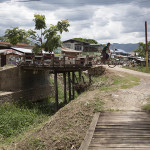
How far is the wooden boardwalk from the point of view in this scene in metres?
6.91

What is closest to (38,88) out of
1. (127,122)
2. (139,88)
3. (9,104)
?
(9,104)

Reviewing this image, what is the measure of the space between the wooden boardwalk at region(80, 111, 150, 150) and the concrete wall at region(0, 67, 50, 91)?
1415cm

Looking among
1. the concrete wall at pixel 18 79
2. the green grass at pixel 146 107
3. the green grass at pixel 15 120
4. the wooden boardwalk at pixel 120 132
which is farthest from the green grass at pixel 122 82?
the concrete wall at pixel 18 79

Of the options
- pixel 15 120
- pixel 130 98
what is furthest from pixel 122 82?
pixel 15 120

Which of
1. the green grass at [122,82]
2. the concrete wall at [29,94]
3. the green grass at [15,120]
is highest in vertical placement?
the green grass at [122,82]

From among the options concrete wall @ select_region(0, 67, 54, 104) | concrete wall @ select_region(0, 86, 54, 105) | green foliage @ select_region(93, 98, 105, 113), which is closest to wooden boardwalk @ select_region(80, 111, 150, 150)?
green foliage @ select_region(93, 98, 105, 113)

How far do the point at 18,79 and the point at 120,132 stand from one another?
54.0 feet

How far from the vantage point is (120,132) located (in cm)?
775

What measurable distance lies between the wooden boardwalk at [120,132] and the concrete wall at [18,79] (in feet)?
46.4

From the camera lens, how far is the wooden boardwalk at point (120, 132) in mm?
6906

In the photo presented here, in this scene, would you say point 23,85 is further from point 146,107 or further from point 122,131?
point 122,131

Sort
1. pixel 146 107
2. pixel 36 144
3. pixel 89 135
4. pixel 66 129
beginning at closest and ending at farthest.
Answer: pixel 89 135
pixel 36 144
pixel 66 129
pixel 146 107

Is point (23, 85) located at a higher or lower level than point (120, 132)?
higher

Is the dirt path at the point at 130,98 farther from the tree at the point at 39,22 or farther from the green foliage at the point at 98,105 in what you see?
the tree at the point at 39,22
